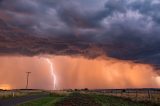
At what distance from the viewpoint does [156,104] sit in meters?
41.8

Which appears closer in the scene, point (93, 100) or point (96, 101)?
point (96, 101)

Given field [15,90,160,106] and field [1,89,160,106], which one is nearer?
field [15,90,160,106]

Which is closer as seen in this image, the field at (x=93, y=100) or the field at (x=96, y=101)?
the field at (x=96, y=101)

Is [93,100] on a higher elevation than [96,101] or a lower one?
higher
